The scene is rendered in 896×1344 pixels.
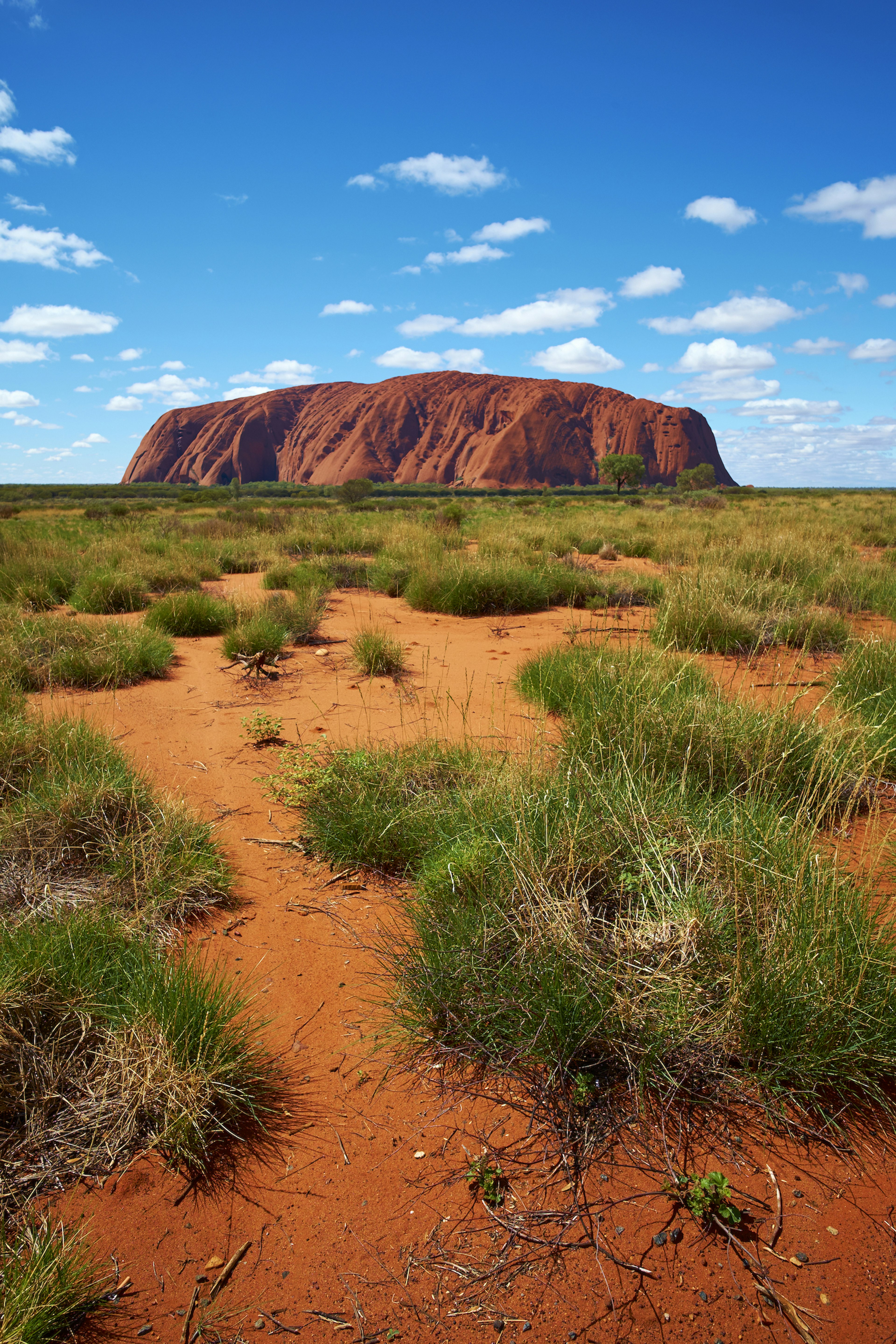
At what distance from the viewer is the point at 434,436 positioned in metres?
127

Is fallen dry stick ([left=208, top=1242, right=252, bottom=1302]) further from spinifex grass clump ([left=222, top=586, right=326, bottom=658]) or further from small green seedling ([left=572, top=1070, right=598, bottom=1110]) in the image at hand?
spinifex grass clump ([left=222, top=586, right=326, bottom=658])

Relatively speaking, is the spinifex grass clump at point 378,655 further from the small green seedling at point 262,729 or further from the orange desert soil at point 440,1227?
the orange desert soil at point 440,1227

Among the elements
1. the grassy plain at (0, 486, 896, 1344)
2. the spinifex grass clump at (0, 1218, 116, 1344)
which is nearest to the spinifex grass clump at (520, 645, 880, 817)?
the grassy plain at (0, 486, 896, 1344)

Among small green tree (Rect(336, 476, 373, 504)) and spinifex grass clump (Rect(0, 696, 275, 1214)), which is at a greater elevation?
small green tree (Rect(336, 476, 373, 504))

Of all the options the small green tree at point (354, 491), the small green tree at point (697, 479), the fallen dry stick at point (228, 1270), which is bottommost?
the fallen dry stick at point (228, 1270)

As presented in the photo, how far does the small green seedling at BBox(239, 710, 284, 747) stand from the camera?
4.61 meters

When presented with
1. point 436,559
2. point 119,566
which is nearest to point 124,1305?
point 436,559

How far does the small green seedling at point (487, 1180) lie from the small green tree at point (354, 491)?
3949 cm

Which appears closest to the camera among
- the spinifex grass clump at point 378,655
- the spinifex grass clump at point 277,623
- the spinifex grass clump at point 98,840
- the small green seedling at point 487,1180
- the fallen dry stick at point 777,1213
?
the fallen dry stick at point 777,1213

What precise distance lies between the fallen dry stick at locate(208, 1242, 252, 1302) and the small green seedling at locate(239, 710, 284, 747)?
126 inches

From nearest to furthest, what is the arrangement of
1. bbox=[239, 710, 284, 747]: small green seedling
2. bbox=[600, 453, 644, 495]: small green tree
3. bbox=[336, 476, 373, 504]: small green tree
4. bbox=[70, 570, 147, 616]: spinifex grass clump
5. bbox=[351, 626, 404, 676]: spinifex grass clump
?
bbox=[239, 710, 284, 747]: small green seedling < bbox=[351, 626, 404, 676]: spinifex grass clump < bbox=[70, 570, 147, 616]: spinifex grass clump < bbox=[336, 476, 373, 504]: small green tree < bbox=[600, 453, 644, 495]: small green tree

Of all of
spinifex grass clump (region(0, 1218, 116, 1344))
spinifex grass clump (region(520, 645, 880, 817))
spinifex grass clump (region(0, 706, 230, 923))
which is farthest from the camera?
spinifex grass clump (region(520, 645, 880, 817))

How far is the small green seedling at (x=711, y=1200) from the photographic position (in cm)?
163

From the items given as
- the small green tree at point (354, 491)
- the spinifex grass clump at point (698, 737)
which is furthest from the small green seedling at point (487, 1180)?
the small green tree at point (354, 491)
